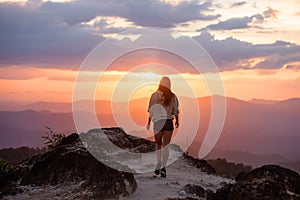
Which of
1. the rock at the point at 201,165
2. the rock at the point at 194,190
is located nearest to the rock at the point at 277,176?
the rock at the point at 194,190

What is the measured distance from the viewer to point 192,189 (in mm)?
13383

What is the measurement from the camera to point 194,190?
13.4 meters

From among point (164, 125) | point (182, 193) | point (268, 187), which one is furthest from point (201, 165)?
point (268, 187)

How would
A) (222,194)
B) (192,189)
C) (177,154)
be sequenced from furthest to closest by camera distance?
(177,154)
(192,189)
(222,194)

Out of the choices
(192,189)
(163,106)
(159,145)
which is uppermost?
(163,106)

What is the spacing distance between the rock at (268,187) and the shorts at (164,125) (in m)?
3.51

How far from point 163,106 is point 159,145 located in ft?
4.18

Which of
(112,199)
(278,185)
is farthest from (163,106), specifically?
(278,185)

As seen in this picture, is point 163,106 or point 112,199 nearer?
point 112,199

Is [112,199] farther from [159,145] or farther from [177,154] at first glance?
[177,154]

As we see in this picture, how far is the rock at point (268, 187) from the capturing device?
424 inches

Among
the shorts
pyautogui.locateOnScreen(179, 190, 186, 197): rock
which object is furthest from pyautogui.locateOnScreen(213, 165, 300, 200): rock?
the shorts

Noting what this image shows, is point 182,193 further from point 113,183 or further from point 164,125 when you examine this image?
point 164,125

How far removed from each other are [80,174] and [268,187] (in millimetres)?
5165
